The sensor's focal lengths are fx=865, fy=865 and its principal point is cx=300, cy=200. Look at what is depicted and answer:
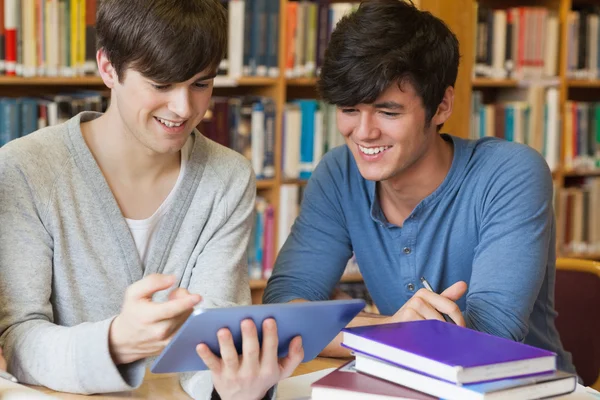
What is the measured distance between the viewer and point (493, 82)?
3.59 meters

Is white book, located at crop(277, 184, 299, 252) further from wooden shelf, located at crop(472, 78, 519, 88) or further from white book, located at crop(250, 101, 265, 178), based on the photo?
wooden shelf, located at crop(472, 78, 519, 88)

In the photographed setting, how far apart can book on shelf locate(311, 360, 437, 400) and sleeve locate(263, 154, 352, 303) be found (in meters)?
0.56

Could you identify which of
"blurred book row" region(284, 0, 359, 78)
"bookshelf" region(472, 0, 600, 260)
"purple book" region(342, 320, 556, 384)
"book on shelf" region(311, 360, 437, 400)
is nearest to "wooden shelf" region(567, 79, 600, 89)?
"bookshelf" region(472, 0, 600, 260)

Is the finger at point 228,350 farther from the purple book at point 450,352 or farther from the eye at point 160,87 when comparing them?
the eye at point 160,87

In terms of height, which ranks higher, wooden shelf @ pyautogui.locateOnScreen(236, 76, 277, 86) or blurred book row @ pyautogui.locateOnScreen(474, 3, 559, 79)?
blurred book row @ pyautogui.locateOnScreen(474, 3, 559, 79)

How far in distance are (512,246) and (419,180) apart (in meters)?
0.27

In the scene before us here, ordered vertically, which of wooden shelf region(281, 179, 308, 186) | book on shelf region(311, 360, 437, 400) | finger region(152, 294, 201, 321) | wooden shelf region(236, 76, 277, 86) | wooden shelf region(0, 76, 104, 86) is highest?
wooden shelf region(236, 76, 277, 86)

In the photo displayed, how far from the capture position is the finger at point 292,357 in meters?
1.19

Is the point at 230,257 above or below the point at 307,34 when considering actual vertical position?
below

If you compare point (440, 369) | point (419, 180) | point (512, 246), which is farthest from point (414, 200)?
point (440, 369)

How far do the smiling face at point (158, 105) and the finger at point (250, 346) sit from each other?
0.48 m

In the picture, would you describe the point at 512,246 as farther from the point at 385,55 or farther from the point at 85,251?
the point at 85,251

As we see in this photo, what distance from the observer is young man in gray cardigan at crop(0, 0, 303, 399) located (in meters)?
1.28

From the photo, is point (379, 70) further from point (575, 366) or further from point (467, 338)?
point (575, 366)
